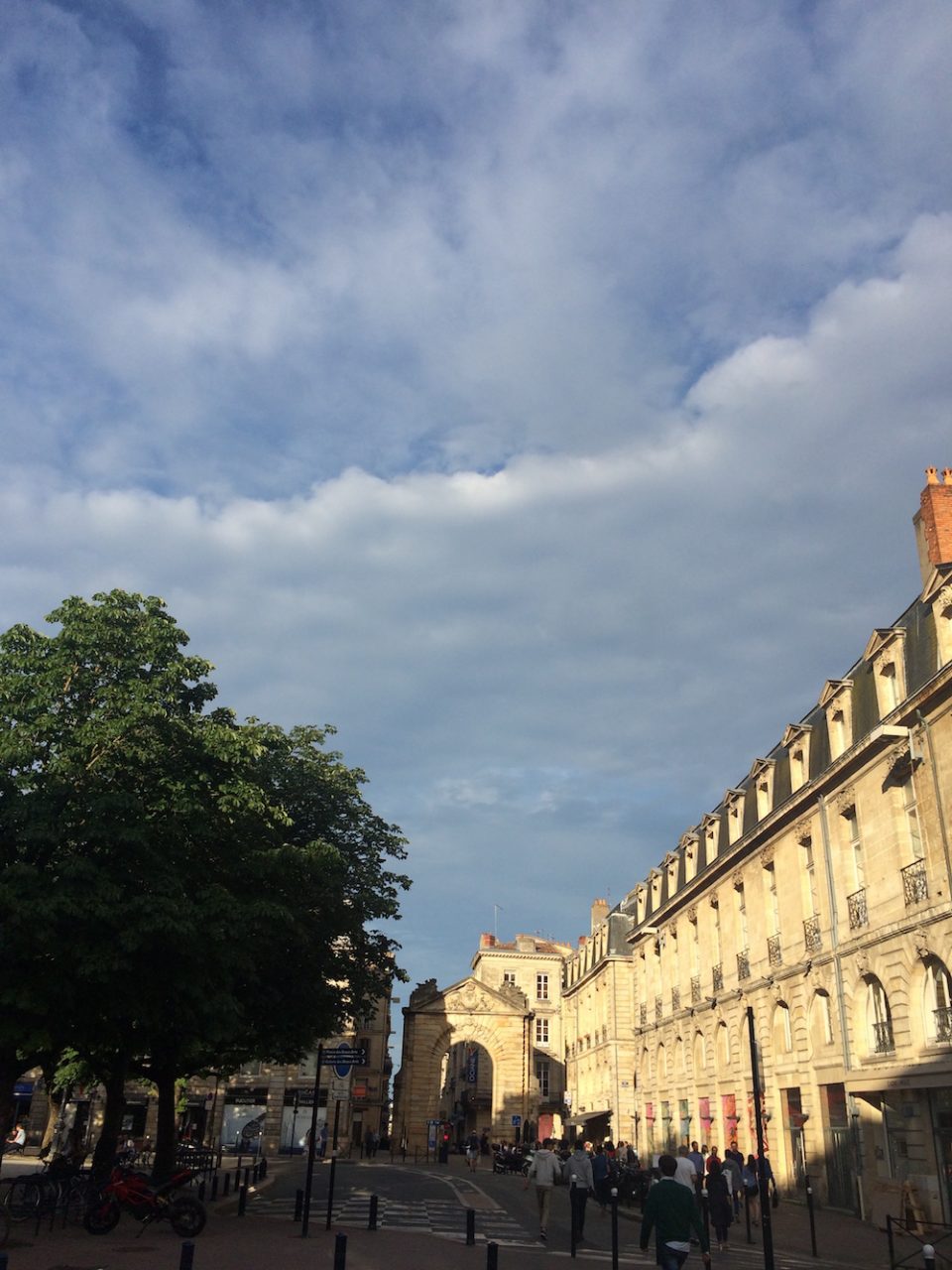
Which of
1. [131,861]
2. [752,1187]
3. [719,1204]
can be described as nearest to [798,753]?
[752,1187]

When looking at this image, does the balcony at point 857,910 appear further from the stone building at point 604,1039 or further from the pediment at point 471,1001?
the pediment at point 471,1001

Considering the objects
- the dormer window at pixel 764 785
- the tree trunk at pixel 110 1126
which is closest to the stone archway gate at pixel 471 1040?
the dormer window at pixel 764 785

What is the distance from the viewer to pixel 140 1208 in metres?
16.3

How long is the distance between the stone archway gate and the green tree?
146 feet

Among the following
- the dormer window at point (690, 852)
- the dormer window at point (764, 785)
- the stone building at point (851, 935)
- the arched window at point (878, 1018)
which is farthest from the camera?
the dormer window at point (690, 852)

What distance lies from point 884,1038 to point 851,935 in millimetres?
2393

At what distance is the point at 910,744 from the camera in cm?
2120

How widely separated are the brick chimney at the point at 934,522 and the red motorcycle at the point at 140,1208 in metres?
20.8

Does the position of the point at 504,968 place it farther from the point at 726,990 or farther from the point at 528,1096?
the point at 726,990

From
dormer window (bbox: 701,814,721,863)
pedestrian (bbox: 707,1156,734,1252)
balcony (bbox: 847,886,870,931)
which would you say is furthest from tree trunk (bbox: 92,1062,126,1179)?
dormer window (bbox: 701,814,721,863)

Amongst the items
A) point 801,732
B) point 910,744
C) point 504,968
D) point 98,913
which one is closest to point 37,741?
point 98,913

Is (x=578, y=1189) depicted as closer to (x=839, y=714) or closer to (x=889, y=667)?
(x=889, y=667)

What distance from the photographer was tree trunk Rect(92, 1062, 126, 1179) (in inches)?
818

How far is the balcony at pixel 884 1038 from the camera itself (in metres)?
21.8
